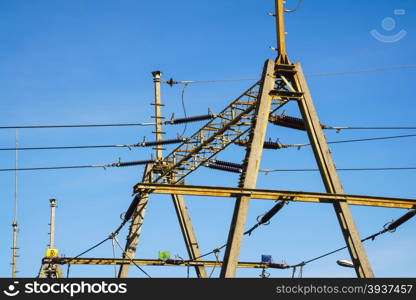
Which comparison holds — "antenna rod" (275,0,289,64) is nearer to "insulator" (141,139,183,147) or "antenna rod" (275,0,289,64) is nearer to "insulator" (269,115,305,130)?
"insulator" (269,115,305,130)

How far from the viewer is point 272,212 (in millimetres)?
27047

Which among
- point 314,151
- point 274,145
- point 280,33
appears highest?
point 274,145

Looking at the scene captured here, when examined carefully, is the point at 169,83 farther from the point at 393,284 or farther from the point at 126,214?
the point at 393,284

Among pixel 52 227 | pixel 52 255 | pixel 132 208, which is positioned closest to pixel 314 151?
pixel 132 208

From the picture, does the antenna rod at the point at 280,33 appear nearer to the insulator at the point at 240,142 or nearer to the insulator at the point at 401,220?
the insulator at the point at 240,142

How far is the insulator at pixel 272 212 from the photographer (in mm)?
26344

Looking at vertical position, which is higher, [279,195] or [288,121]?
[288,121]

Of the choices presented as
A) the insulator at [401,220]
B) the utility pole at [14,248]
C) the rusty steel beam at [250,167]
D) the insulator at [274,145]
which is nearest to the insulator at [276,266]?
the insulator at [274,145]

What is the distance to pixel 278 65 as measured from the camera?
2775cm

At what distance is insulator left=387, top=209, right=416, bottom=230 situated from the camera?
91.3ft

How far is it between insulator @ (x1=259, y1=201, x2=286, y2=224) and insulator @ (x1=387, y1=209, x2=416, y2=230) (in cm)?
399

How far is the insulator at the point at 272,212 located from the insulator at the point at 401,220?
13.1ft

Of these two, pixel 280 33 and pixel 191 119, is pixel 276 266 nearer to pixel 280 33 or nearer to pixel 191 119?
pixel 191 119

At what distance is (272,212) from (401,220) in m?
4.20
